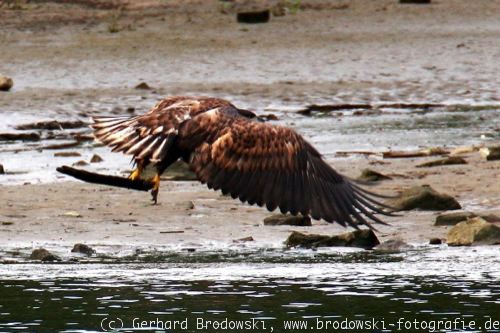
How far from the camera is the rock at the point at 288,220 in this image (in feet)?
40.0

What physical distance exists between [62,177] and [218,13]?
38.6ft

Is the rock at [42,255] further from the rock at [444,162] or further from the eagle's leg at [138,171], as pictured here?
the rock at [444,162]

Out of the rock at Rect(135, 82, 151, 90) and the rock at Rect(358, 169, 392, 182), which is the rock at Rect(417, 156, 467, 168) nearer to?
the rock at Rect(358, 169, 392, 182)

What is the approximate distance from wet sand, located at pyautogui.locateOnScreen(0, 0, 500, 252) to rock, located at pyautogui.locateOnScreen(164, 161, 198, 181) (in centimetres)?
20

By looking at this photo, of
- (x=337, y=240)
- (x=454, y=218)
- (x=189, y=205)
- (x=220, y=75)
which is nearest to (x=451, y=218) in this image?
(x=454, y=218)

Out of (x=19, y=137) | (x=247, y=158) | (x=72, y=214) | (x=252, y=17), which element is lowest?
(x=19, y=137)

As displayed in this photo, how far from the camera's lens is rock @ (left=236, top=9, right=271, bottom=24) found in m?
24.8

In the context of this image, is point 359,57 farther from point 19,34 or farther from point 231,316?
point 231,316

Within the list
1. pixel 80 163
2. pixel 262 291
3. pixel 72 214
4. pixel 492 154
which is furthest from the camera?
pixel 80 163

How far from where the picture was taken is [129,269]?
10.6 meters

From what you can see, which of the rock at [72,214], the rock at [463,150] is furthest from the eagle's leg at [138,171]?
the rock at [463,150]

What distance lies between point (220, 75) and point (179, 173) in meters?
6.97

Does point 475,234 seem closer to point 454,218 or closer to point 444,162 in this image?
point 454,218

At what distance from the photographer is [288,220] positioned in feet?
40.0
